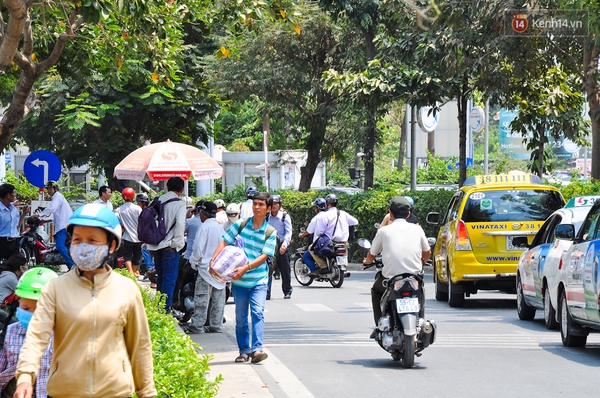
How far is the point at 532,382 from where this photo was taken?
9.38 metres

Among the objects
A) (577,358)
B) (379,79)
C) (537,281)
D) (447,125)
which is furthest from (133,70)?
(447,125)

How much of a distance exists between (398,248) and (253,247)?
4.76 ft

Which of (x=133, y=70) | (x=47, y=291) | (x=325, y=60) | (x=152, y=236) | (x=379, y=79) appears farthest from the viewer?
(x=325, y=60)

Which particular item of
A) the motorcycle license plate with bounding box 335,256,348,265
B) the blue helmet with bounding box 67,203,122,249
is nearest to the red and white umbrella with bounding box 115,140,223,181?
the motorcycle license plate with bounding box 335,256,348,265

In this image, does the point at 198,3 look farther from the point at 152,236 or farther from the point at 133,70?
the point at 133,70

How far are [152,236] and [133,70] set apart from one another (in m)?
8.23

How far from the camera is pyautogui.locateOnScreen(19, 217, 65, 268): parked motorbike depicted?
819 inches

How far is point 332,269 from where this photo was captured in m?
21.2

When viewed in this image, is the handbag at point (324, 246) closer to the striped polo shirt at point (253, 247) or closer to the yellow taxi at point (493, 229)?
the yellow taxi at point (493, 229)

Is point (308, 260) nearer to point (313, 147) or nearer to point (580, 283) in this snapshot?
point (580, 283)

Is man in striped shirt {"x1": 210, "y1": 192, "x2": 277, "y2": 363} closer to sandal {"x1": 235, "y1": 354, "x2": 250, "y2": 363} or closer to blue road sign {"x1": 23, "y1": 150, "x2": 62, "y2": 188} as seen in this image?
sandal {"x1": 235, "y1": 354, "x2": 250, "y2": 363}

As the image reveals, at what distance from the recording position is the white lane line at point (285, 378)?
8914mm

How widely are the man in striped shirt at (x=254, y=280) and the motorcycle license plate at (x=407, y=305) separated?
53.1 inches

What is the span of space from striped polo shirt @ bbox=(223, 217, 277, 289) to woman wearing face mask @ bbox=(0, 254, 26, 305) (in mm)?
2091
